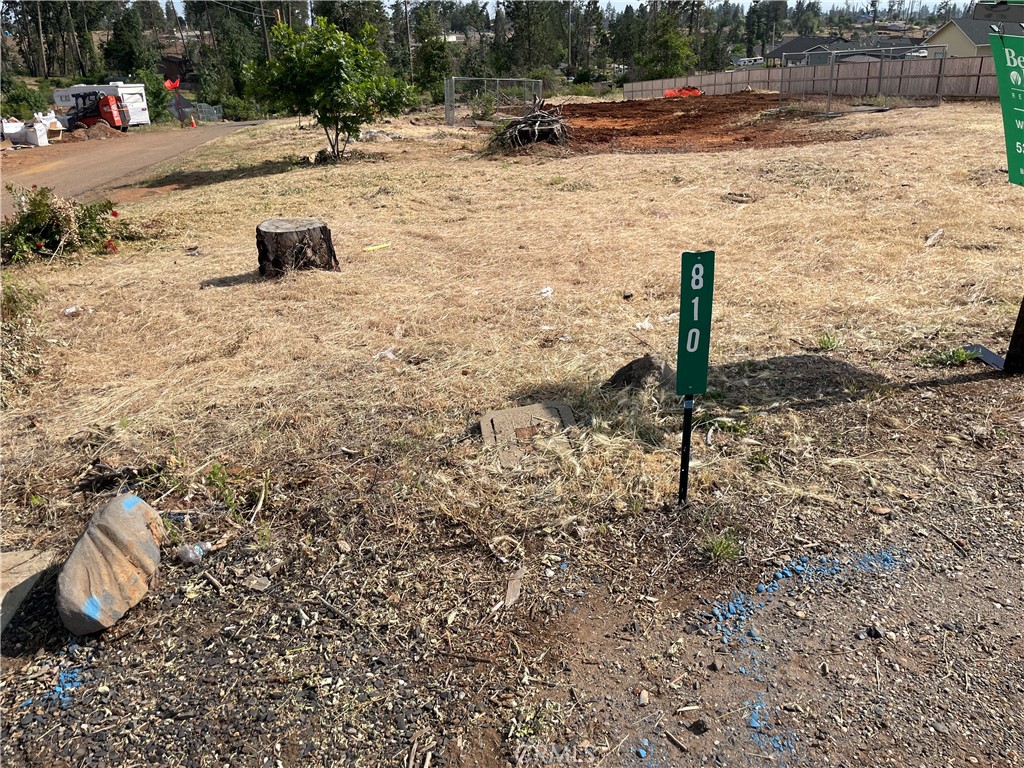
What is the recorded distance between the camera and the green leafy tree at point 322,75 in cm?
1655

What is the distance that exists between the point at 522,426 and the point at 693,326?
137 cm

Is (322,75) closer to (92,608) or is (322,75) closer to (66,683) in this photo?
(92,608)

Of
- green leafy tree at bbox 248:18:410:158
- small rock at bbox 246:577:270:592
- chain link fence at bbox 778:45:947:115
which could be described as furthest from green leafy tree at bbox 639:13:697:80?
small rock at bbox 246:577:270:592

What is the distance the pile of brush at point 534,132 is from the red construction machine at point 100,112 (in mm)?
27644

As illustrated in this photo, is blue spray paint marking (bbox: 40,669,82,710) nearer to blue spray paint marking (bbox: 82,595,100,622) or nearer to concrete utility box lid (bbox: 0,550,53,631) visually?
blue spray paint marking (bbox: 82,595,100,622)

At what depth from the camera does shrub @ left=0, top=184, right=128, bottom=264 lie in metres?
8.97

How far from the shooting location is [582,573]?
2965 millimetres

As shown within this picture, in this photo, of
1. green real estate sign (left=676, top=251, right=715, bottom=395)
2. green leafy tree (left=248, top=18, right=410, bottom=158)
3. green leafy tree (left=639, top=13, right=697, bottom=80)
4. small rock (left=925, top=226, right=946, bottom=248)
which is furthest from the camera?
green leafy tree (left=639, top=13, right=697, bottom=80)

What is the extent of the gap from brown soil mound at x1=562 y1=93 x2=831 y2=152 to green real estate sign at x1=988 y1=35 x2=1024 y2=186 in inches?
470

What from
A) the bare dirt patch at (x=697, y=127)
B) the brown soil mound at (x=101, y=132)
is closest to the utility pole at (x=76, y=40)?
the brown soil mound at (x=101, y=132)

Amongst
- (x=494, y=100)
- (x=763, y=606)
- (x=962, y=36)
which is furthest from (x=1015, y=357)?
(x=962, y=36)

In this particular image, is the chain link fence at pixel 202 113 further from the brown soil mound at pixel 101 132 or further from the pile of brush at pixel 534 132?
the pile of brush at pixel 534 132

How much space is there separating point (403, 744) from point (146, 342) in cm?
485

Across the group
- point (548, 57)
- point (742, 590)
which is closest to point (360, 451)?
point (742, 590)
